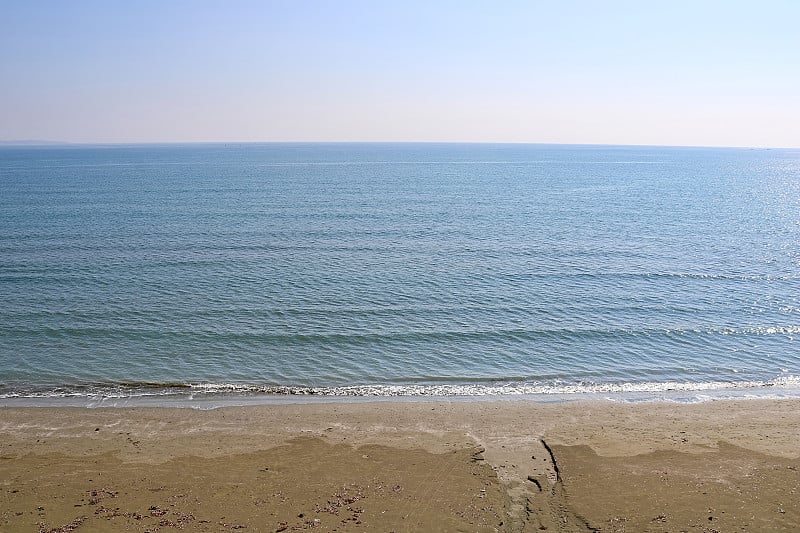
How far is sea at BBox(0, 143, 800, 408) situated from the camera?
33.6 meters

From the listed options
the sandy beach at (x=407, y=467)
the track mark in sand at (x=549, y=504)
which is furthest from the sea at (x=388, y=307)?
the track mark in sand at (x=549, y=504)

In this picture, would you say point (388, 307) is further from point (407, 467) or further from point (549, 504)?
point (549, 504)

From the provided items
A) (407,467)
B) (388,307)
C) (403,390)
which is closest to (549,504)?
(407,467)

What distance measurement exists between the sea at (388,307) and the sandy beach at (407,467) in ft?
9.82

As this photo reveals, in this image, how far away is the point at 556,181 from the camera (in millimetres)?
164750

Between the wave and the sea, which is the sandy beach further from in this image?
the sea

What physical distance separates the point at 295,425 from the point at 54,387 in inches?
573

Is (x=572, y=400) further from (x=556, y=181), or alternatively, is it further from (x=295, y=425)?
(x=556, y=181)

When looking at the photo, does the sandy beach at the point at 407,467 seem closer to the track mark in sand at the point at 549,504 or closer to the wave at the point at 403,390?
the track mark in sand at the point at 549,504

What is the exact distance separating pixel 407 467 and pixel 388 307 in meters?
22.4

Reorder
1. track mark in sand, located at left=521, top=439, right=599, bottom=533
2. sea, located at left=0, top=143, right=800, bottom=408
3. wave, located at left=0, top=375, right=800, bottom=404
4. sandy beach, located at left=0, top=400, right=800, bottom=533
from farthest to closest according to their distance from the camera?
sea, located at left=0, top=143, right=800, bottom=408 < wave, located at left=0, top=375, right=800, bottom=404 < sandy beach, located at left=0, top=400, right=800, bottom=533 < track mark in sand, located at left=521, top=439, right=599, bottom=533

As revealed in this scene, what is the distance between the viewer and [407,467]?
76.5 feet

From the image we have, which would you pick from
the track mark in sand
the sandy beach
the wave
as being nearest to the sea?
the wave

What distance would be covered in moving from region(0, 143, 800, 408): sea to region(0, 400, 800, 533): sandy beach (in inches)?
118
